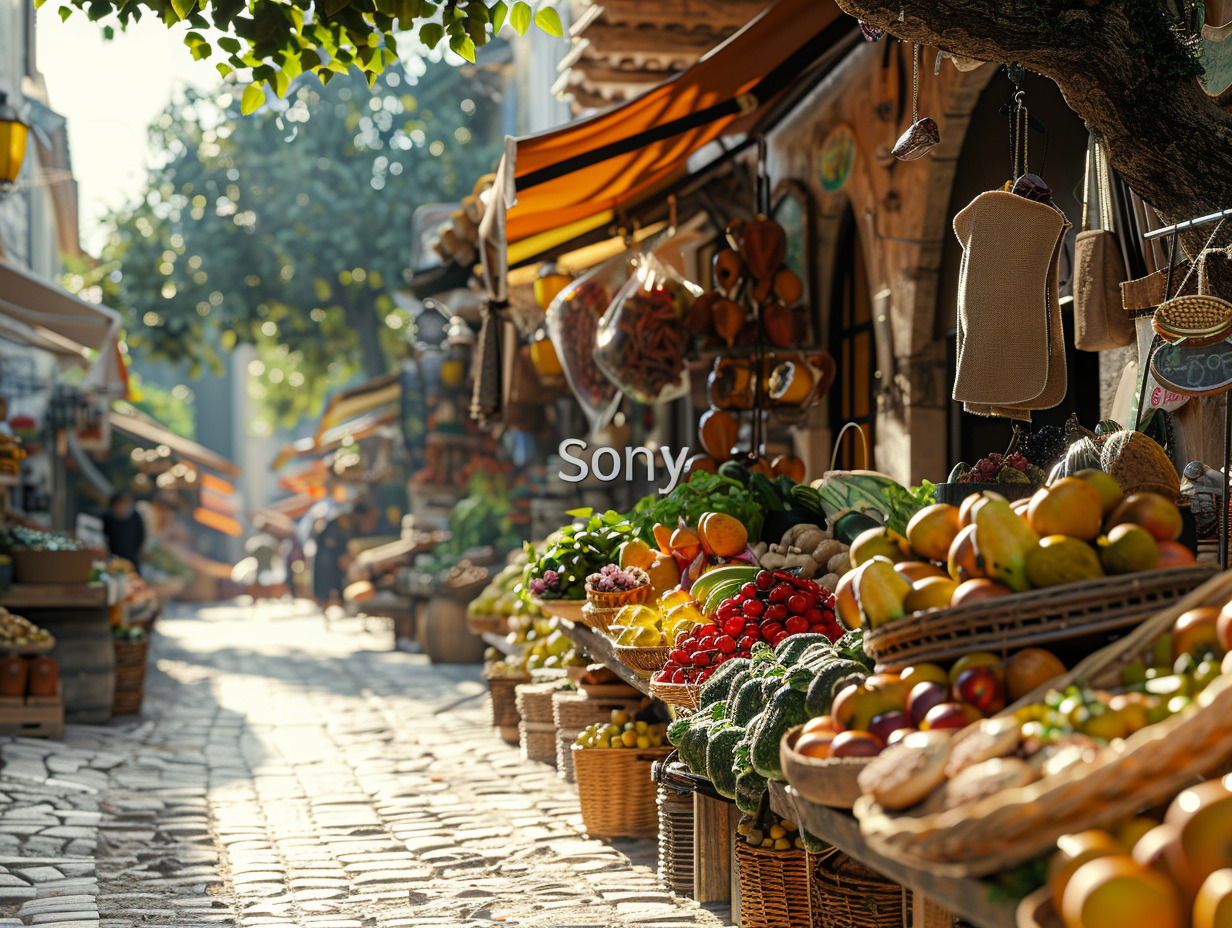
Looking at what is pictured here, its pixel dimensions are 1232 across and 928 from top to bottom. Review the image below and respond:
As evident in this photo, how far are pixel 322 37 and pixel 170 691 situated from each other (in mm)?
8479

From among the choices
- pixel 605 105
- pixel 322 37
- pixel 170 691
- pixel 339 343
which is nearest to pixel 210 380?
pixel 339 343

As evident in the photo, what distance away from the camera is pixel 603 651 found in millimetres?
5648

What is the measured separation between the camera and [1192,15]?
387 centimetres

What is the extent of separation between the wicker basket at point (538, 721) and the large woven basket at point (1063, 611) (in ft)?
17.6

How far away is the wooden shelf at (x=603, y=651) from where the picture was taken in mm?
5064

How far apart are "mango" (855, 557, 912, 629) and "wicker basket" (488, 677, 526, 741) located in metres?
6.24

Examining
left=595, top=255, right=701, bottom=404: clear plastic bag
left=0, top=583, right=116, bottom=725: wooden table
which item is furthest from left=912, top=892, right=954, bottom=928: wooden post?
left=0, top=583, right=116, bottom=725: wooden table

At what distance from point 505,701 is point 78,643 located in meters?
3.33

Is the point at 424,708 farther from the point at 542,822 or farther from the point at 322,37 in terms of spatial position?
the point at 322,37

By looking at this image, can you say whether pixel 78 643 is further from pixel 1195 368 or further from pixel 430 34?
pixel 1195 368

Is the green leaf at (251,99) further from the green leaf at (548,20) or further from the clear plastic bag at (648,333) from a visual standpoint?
the clear plastic bag at (648,333)

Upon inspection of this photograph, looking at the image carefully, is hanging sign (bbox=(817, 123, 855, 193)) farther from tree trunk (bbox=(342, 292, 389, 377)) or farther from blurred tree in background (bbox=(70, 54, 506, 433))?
tree trunk (bbox=(342, 292, 389, 377))

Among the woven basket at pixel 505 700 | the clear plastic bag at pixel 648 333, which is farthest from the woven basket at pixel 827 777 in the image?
the woven basket at pixel 505 700

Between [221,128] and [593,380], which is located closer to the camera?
[593,380]
